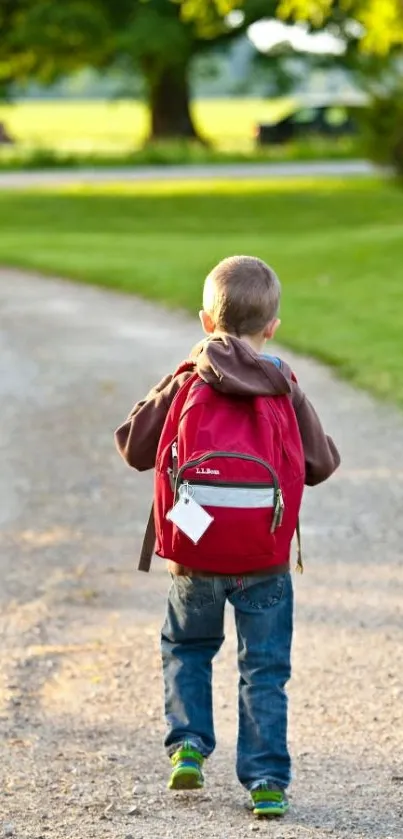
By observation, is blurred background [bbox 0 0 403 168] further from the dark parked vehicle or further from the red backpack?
the red backpack

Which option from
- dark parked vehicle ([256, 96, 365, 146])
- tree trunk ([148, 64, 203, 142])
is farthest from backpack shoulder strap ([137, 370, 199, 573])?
dark parked vehicle ([256, 96, 365, 146])

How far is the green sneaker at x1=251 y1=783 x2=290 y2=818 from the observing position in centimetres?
375

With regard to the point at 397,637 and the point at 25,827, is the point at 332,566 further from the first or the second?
the point at 25,827

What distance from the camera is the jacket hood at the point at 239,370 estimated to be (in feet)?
11.7

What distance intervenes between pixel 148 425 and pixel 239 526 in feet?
1.21

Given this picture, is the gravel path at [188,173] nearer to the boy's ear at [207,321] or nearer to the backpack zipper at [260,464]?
the boy's ear at [207,321]

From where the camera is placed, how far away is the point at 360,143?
28688 millimetres

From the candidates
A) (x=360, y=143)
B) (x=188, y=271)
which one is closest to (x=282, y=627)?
(x=188, y=271)

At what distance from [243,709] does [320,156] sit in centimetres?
3748

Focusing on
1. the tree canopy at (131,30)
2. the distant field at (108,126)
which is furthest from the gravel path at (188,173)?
the distant field at (108,126)

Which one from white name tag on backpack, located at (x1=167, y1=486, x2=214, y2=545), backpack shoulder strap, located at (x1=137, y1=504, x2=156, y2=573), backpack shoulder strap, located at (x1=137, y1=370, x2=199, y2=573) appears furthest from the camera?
backpack shoulder strap, located at (x1=137, y1=504, x2=156, y2=573)

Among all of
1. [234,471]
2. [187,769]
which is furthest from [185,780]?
[234,471]

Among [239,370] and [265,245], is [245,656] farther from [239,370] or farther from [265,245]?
[265,245]

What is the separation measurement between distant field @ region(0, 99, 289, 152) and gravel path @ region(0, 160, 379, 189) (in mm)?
6152
